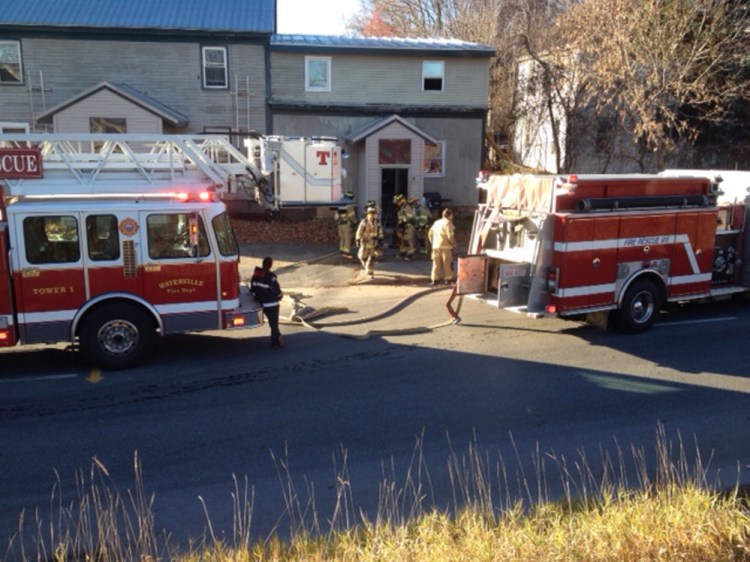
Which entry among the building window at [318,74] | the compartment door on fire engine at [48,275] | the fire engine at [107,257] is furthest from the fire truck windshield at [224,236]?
the building window at [318,74]

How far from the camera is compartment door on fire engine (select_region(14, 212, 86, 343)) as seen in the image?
8.60 meters

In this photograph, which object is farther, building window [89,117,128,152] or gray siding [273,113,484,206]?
gray siding [273,113,484,206]

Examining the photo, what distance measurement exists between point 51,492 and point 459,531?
352 centimetres

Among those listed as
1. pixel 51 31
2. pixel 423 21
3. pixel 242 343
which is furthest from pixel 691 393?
pixel 423 21

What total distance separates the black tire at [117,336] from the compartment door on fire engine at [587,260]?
5.94 metres

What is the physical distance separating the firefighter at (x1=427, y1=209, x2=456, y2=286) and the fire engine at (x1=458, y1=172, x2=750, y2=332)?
2.59m

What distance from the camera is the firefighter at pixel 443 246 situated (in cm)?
1427

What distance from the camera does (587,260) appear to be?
34.0 feet

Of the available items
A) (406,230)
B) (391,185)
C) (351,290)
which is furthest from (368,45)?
(351,290)

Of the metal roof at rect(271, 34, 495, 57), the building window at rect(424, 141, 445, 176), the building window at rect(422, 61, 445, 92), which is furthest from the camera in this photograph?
the building window at rect(424, 141, 445, 176)

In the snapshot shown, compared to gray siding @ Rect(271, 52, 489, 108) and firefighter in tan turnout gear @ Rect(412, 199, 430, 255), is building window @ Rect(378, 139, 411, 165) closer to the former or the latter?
gray siding @ Rect(271, 52, 489, 108)

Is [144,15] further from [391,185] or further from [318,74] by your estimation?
[391,185]

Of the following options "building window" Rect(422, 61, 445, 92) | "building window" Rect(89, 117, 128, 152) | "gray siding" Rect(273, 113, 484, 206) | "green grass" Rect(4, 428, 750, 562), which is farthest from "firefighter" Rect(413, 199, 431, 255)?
"green grass" Rect(4, 428, 750, 562)

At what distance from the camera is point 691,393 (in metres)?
8.27
